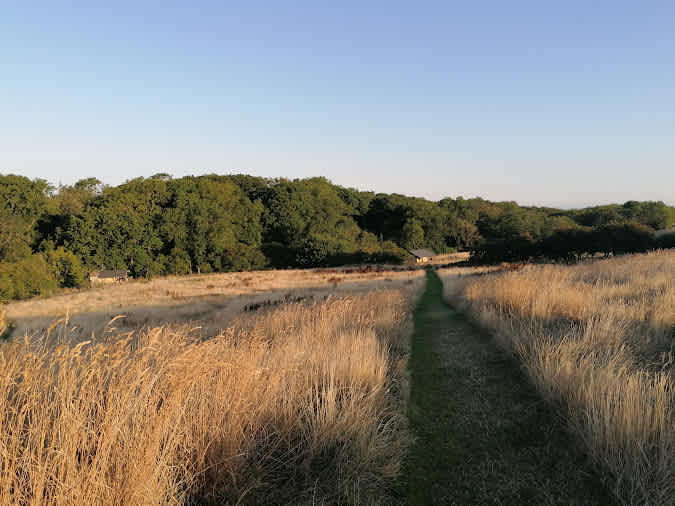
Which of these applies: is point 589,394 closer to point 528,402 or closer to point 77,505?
point 528,402

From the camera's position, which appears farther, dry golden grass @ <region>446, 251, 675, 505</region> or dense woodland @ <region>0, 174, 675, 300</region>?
dense woodland @ <region>0, 174, 675, 300</region>

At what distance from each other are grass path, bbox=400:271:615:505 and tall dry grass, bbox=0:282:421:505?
14.4 inches

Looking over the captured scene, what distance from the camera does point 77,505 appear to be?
6.04 feet

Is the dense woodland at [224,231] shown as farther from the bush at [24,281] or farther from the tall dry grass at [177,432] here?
the tall dry grass at [177,432]

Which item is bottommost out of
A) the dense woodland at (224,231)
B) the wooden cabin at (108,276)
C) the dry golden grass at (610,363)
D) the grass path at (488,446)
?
the wooden cabin at (108,276)

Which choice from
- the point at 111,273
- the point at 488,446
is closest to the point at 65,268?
the point at 111,273

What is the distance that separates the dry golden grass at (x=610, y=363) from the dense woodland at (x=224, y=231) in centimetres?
2932

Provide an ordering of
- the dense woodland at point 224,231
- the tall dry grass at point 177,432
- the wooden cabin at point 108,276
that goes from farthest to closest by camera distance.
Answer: the wooden cabin at point 108,276 → the dense woodland at point 224,231 → the tall dry grass at point 177,432

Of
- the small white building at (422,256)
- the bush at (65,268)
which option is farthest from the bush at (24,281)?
the small white building at (422,256)

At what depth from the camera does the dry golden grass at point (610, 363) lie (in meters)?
3.06

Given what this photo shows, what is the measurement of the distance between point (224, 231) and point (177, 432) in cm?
6917

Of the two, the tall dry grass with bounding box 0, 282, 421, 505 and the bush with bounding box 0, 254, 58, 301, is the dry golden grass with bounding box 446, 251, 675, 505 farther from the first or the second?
the bush with bounding box 0, 254, 58, 301

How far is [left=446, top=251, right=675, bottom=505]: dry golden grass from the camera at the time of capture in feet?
10.0

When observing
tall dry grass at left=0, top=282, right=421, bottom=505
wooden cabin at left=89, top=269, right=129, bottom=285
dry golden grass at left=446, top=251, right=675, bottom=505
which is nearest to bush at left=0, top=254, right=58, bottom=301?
wooden cabin at left=89, top=269, right=129, bottom=285
